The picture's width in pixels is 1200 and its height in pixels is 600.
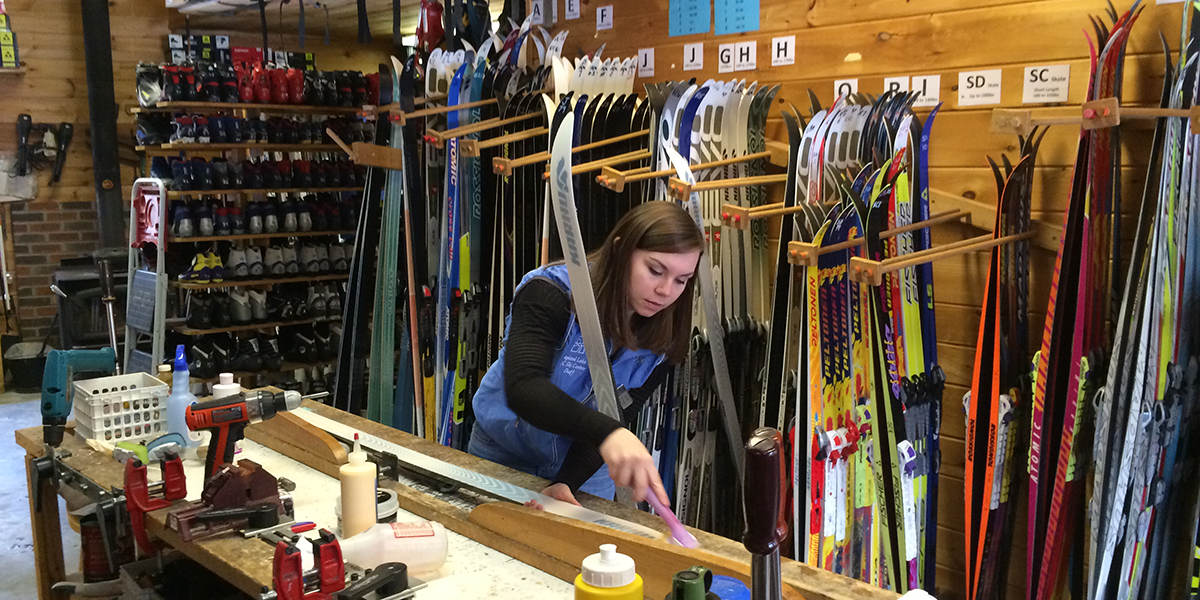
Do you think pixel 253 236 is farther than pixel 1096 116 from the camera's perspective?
Yes

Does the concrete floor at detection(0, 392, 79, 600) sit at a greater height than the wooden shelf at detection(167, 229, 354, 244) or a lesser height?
lesser

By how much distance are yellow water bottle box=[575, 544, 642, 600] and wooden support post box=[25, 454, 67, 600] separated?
4.78 ft

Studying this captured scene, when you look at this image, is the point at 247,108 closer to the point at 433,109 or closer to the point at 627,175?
the point at 433,109

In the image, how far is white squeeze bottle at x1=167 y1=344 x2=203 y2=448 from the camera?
212 centimetres

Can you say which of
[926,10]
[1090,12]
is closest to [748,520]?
[1090,12]

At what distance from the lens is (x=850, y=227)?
2371 mm

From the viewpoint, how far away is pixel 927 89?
8.66ft

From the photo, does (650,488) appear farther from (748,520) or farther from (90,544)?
(90,544)

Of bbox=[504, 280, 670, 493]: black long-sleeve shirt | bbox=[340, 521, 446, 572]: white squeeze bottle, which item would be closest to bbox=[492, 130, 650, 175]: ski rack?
bbox=[504, 280, 670, 493]: black long-sleeve shirt

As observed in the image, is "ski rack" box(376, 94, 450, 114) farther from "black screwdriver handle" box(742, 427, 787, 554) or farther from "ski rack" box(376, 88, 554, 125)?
"black screwdriver handle" box(742, 427, 787, 554)

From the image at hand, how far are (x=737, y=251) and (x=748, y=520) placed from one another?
1947 millimetres

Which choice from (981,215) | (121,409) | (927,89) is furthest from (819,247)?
(121,409)

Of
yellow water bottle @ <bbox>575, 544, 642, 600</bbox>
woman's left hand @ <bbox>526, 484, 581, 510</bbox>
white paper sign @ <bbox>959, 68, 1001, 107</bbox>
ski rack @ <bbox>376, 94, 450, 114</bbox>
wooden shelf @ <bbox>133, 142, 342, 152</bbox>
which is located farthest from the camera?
wooden shelf @ <bbox>133, 142, 342, 152</bbox>

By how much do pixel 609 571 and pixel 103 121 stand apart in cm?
667
